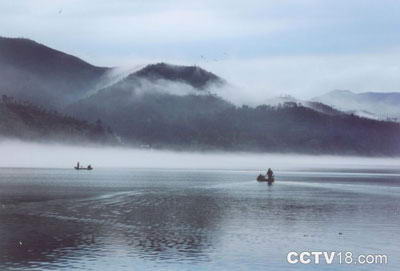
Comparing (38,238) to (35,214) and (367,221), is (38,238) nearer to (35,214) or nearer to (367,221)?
Result: (35,214)

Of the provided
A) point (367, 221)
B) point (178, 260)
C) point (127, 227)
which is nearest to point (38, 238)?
point (127, 227)

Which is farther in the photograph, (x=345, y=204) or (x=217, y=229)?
(x=345, y=204)

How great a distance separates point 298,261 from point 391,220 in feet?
149

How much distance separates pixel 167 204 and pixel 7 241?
214 feet

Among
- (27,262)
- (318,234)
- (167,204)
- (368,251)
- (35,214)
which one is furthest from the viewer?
(167,204)

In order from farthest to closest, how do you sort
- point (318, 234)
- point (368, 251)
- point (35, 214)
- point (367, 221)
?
point (35, 214) → point (367, 221) → point (318, 234) → point (368, 251)

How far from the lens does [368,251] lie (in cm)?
7750

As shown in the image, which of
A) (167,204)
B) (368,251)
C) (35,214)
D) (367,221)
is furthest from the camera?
(167,204)

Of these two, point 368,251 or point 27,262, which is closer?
point 27,262

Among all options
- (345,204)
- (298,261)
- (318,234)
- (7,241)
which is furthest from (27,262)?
(345,204)

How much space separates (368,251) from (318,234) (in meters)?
16.1

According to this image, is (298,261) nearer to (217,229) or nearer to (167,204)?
(217,229)

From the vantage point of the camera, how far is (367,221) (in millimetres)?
108938

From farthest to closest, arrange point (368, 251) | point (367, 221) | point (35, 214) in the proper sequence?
point (35, 214)
point (367, 221)
point (368, 251)
